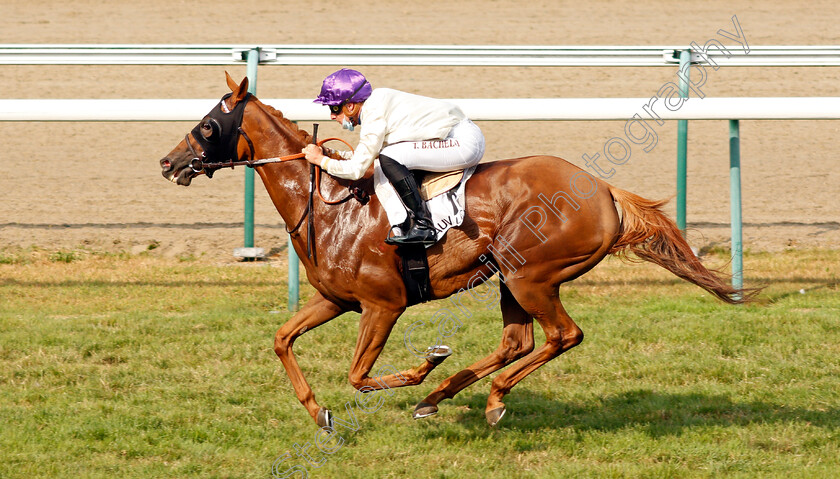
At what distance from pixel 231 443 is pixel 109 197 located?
6.05m

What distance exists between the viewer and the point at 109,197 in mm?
10516

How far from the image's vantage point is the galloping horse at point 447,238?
5109 millimetres

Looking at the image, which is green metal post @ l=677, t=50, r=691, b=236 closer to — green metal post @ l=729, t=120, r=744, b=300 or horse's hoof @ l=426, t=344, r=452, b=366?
green metal post @ l=729, t=120, r=744, b=300

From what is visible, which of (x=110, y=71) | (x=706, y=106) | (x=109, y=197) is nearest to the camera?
(x=706, y=106)

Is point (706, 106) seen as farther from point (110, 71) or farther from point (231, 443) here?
point (110, 71)

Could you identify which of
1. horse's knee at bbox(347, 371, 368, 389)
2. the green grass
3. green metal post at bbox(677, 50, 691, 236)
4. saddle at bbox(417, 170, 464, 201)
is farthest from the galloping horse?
green metal post at bbox(677, 50, 691, 236)

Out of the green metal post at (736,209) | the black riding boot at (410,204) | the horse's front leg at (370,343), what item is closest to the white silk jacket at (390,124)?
the black riding boot at (410,204)

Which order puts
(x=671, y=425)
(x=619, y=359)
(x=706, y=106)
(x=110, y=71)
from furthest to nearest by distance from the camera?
(x=110, y=71), (x=706, y=106), (x=619, y=359), (x=671, y=425)

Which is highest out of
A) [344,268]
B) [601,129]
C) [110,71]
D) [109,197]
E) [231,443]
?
[110,71]

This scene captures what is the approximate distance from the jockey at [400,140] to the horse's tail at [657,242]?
0.91m

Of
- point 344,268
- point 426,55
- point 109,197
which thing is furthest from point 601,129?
point 344,268

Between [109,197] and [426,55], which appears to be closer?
[426,55]
